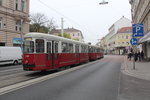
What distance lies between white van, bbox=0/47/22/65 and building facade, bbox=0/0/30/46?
7142 mm

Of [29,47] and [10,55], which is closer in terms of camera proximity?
[29,47]

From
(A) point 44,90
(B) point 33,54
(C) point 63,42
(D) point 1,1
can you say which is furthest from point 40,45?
(D) point 1,1

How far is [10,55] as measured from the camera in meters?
20.8

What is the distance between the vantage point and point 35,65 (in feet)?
35.8

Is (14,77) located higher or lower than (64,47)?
lower

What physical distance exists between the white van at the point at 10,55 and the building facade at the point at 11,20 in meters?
7.14

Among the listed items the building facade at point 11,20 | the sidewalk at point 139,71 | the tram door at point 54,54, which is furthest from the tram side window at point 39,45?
the building facade at point 11,20

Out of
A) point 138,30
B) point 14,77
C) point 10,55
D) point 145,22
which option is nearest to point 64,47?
point 14,77

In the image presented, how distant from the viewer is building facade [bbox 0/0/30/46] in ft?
91.4

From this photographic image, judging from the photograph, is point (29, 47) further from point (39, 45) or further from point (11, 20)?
point (11, 20)

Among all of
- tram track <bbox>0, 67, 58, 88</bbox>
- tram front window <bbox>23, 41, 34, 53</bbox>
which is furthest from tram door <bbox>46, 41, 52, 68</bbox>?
tram front window <bbox>23, 41, 34, 53</bbox>

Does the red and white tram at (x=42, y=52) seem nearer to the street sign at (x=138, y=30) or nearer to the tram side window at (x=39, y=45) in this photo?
the tram side window at (x=39, y=45)

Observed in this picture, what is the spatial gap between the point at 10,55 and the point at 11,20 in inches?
457

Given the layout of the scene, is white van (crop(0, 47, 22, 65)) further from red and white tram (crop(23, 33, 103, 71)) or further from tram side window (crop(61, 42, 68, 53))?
red and white tram (crop(23, 33, 103, 71))
